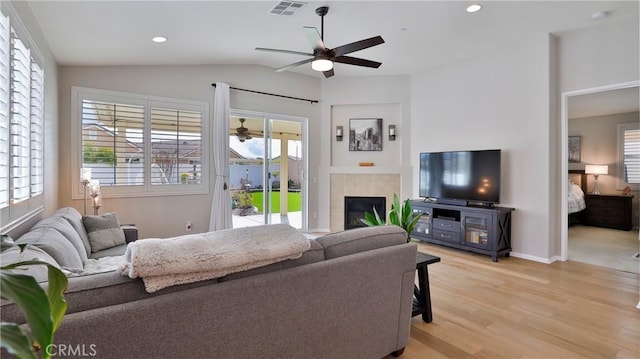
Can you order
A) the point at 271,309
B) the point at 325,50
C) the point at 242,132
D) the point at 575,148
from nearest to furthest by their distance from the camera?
A: the point at 271,309
the point at 325,50
the point at 242,132
the point at 575,148

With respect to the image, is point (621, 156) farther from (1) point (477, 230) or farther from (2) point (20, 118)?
(2) point (20, 118)

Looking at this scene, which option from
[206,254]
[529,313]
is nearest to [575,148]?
[529,313]

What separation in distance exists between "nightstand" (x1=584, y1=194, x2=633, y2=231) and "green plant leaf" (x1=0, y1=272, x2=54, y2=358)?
846 cm

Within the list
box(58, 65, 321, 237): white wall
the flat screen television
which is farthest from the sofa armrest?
the flat screen television

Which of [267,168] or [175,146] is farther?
[267,168]

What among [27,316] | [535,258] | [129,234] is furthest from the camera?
[535,258]

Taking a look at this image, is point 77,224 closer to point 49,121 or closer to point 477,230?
point 49,121

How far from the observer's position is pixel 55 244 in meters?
2.01

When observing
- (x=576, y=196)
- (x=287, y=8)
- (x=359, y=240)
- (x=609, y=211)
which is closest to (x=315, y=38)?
(x=287, y=8)

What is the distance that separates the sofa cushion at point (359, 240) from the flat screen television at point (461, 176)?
303 centimetres

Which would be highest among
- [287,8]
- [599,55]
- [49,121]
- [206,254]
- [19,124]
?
[287,8]

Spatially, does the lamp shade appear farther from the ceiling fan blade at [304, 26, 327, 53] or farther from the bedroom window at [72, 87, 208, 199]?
the bedroom window at [72, 87, 208, 199]

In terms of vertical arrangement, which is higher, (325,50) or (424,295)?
(325,50)

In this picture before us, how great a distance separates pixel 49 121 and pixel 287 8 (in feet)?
9.17
